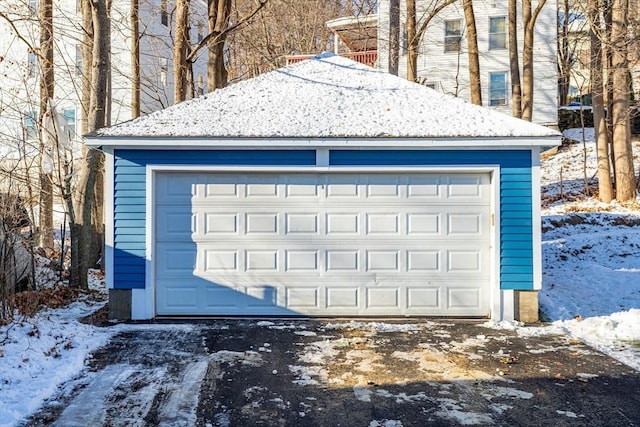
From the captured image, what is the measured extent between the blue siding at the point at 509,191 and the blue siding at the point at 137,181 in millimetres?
905

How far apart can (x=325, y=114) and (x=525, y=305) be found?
4.16 m

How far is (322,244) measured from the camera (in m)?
8.56

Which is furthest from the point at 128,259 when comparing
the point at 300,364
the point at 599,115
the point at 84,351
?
the point at 599,115

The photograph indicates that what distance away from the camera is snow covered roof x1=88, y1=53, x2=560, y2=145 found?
27.3 ft

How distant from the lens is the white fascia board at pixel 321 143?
324 inches

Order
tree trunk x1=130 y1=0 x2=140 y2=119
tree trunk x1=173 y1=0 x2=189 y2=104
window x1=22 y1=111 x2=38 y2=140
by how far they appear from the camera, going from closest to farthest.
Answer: window x1=22 y1=111 x2=38 y2=140 → tree trunk x1=173 y1=0 x2=189 y2=104 → tree trunk x1=130 y1=0 x2=140 y2=119

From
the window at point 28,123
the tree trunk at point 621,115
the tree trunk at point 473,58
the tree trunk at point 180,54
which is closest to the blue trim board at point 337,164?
the window at point 28,123

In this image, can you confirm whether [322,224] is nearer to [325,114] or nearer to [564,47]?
[325,114]

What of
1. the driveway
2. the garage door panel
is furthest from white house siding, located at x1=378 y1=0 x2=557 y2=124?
the driveway

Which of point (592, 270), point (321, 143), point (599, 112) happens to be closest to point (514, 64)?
point (599, 112)

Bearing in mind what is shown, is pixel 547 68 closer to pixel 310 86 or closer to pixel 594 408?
pixel 310 86

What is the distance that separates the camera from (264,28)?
80.3ft

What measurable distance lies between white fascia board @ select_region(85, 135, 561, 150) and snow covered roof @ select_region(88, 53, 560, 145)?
6 centimetres

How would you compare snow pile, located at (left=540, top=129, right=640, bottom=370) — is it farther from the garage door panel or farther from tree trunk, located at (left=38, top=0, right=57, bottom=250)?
tree trunk, located at (left=38, top=0, right=57, bottom=250)
